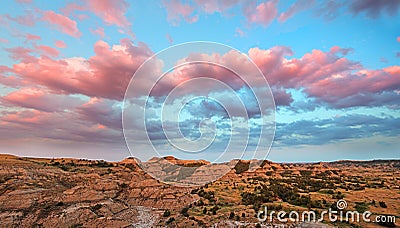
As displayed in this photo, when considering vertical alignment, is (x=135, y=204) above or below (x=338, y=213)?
below

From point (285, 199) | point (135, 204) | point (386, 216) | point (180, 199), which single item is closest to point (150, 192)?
point (135, 204)

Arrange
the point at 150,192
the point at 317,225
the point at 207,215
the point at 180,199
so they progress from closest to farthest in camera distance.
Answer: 1. the point at 317,225
2. the point at 207,215
3. the point at 180,199
4. the point at 150,192

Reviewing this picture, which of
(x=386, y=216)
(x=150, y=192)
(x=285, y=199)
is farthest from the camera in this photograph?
(x=150, y=192)

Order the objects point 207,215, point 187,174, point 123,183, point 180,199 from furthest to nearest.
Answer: point 187,174, point 123,183, point 180,199, point 207,215

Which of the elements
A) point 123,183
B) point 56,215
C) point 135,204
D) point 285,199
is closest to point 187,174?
point 123,183

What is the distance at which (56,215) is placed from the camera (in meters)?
33.3

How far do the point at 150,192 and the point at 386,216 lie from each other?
37938mm

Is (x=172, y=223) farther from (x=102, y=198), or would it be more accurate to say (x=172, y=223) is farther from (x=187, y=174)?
(x=187, y=174)

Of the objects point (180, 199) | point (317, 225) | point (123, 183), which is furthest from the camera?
point (123, 183)

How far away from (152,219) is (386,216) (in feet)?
94.4

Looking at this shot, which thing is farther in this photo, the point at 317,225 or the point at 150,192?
the point at 150,192

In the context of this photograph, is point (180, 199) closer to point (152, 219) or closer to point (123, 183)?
point (152, 219)

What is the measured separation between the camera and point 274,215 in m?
31.5

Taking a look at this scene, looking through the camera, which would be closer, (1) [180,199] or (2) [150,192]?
(1) [180,199]
